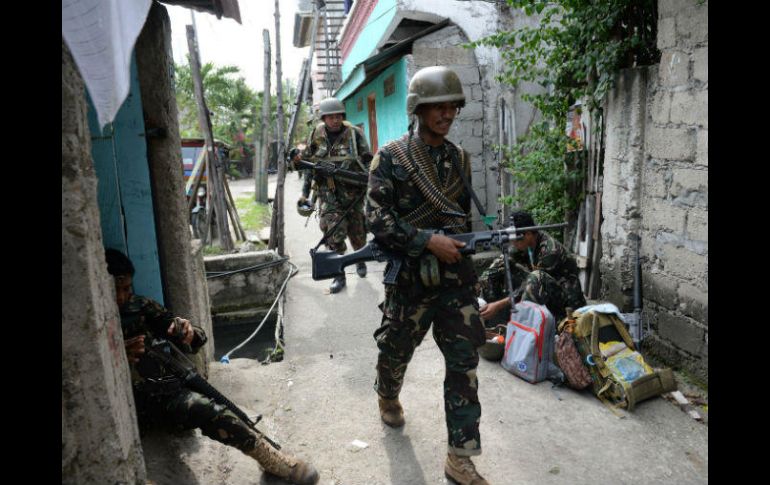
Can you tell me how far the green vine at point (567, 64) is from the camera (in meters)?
4.28

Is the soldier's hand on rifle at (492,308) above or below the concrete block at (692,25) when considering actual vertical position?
below

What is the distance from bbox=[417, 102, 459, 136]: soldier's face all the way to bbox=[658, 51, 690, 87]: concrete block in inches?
77.0

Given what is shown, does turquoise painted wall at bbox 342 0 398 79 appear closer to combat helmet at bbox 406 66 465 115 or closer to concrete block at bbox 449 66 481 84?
concrete block at bbox 449 66 481 84

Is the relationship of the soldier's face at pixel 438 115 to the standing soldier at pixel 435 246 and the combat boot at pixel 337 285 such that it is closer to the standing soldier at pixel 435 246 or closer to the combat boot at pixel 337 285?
the standing soldier at pixel 435 246

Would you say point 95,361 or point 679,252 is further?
point 679,252

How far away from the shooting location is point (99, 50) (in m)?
1.56

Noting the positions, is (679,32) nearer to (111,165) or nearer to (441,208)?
(441,208)

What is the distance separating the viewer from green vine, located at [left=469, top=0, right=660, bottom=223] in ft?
14.0

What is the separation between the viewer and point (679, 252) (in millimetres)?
3760

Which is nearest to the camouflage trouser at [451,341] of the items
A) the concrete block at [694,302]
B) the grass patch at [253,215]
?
the concrete block at [694,302]

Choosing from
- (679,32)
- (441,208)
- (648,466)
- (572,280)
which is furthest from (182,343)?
(679,32)

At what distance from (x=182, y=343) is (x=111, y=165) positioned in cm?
110

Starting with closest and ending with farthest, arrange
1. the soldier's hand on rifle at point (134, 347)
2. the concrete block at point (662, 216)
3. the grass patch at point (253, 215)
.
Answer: the soldier's hand on rifle at point (134, 347)
the concrete block at point (662, 216)
the grass patch at point (253, 215)

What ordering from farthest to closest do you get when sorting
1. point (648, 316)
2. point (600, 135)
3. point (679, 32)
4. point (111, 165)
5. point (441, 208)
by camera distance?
1. point (600, 135)
2. point (648, 316)
3. point (679, 32)
4. point (111, 165)
5. point (441, 208)
